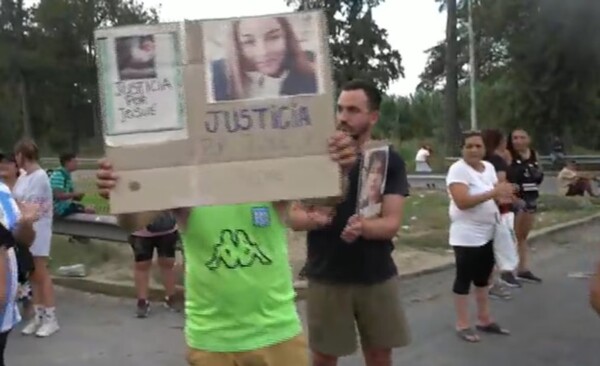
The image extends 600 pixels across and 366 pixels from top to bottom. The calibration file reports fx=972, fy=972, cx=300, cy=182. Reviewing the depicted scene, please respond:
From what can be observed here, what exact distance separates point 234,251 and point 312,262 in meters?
1.43

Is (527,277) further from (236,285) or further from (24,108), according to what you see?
(24,108)

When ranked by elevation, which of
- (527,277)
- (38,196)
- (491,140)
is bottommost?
(527,277)

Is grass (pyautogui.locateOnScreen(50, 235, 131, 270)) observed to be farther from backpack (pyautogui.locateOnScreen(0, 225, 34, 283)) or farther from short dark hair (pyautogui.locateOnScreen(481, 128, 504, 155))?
short dark hair (pyautogui.locateOnScreen(481, 128, 504, 155))

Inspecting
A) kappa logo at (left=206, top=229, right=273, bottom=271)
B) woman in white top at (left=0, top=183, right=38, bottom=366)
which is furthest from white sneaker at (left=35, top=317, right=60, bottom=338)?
kappa logo at (left=206, top=229, right=273, bottom=271)

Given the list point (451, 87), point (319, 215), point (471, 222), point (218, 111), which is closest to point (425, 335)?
point (471, 222)

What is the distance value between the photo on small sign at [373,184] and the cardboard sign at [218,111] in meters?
1.47

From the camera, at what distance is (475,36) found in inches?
1636

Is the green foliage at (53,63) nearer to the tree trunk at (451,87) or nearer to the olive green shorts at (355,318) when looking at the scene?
the tree trunk at (451,87)

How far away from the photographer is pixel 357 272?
16.0 feet

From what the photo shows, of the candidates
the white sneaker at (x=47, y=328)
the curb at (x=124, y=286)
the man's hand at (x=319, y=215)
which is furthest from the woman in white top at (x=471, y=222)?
the white sneaker at (x=47, y=328)

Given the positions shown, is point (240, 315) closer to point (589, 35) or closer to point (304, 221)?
point (304, 221)

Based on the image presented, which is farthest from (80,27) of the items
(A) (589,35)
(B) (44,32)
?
(A) (589,35)

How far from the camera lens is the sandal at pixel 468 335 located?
7.67 m

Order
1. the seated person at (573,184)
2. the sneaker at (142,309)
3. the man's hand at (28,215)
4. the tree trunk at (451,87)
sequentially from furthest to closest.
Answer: the tree trunk at (451,87) → the seated person at (573,184) → the sneaker at (142,309) → the man's hand at (28,215)
